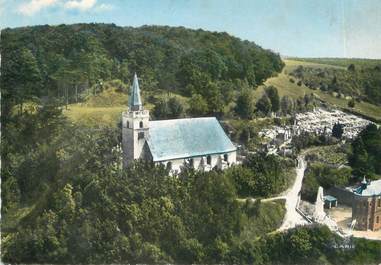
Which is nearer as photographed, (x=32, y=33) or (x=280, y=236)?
(x=280, y=236)

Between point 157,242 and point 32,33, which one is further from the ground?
point 32,33

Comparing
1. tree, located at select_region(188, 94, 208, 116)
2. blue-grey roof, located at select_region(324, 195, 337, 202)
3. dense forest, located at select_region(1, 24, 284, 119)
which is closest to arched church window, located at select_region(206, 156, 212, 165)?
tree, located at select_region(188, 94, 208, 116)

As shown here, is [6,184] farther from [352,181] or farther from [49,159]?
[352,181]

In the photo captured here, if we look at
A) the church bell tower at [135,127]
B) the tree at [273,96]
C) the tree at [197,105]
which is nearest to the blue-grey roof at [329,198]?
the tree at [273,96]

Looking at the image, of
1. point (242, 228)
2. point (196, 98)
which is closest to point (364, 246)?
point (242, 228)

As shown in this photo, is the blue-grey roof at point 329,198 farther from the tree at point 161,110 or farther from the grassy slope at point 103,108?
the tree at point 161,110

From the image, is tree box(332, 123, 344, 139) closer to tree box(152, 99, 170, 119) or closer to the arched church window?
the arched church window

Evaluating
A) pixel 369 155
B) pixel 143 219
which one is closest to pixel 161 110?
pixel 143 219
